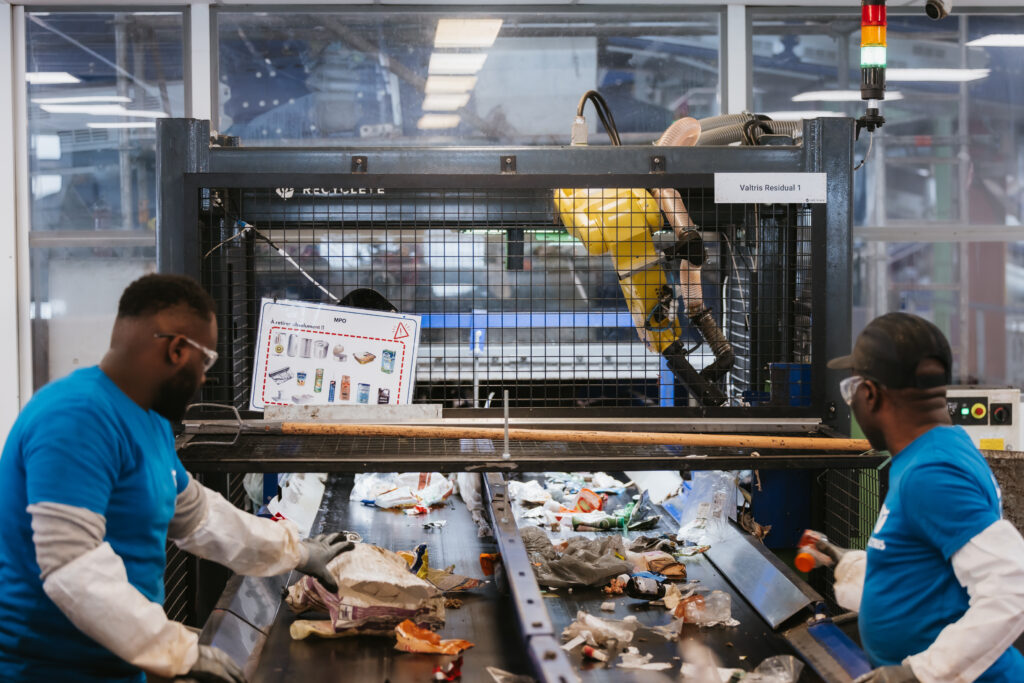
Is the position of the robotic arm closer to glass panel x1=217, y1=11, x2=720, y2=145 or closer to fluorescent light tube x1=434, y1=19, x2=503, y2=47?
glass panel x1=217, y1=11, x2=720, y2=145

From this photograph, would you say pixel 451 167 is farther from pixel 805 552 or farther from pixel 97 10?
pixel 97 10

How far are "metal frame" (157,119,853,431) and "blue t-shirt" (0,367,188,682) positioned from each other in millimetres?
1138

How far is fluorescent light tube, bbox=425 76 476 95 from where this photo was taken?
6.42m

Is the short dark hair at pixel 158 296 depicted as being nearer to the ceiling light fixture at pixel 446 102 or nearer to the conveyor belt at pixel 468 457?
the conveyor belt at pixel 468 457

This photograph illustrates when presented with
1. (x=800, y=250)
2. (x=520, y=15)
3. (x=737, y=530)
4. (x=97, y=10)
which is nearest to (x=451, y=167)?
(x=800, y=250)

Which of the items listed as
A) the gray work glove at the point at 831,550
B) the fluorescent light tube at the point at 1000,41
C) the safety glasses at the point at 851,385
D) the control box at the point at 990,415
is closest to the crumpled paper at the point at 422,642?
the gray work glove at the point at 831,550

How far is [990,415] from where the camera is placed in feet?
13.2

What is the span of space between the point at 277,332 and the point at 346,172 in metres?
0.54

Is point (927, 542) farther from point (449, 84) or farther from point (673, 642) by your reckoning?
point (449, 84)

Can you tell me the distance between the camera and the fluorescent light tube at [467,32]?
251 inches

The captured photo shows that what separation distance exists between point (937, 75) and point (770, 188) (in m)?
4.25

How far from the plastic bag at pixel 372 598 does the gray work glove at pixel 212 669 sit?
53 centimetres

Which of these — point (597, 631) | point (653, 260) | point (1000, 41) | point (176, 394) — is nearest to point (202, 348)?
point (176, 394)

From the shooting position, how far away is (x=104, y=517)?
1797 mm
